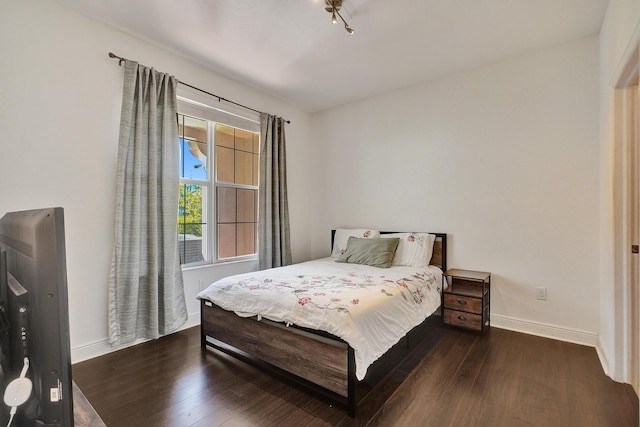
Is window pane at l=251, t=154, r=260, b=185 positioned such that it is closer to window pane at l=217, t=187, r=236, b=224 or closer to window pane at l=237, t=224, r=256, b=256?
window pane at l=217, t=187, r=236, b=224

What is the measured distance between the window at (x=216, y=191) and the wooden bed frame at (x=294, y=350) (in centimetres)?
88

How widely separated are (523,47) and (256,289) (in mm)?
3171

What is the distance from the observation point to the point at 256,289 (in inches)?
89.5

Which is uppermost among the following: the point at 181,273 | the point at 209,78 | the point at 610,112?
the point at 209,78

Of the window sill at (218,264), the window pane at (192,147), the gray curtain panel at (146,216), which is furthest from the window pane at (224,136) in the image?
the window sill at (218,264)

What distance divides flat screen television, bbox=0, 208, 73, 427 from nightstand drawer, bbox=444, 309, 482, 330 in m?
3.01

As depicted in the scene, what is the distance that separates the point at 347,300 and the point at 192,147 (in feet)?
7.58

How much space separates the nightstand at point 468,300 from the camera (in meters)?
2.79

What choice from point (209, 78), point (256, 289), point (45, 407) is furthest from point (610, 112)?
point (209, 78)

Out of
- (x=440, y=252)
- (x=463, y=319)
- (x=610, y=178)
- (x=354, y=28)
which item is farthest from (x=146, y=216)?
(x=610, y=178)

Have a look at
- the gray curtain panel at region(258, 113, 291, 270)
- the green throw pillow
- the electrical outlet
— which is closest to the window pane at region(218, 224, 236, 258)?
the gray curtain panel at region(258, 113, 291, 270)

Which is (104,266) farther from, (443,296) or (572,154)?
(572,154)

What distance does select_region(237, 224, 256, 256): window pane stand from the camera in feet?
11.9

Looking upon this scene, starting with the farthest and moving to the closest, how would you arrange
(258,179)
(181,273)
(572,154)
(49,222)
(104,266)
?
(258,179), (181,273), (572,154), (104,266), (49,222)
